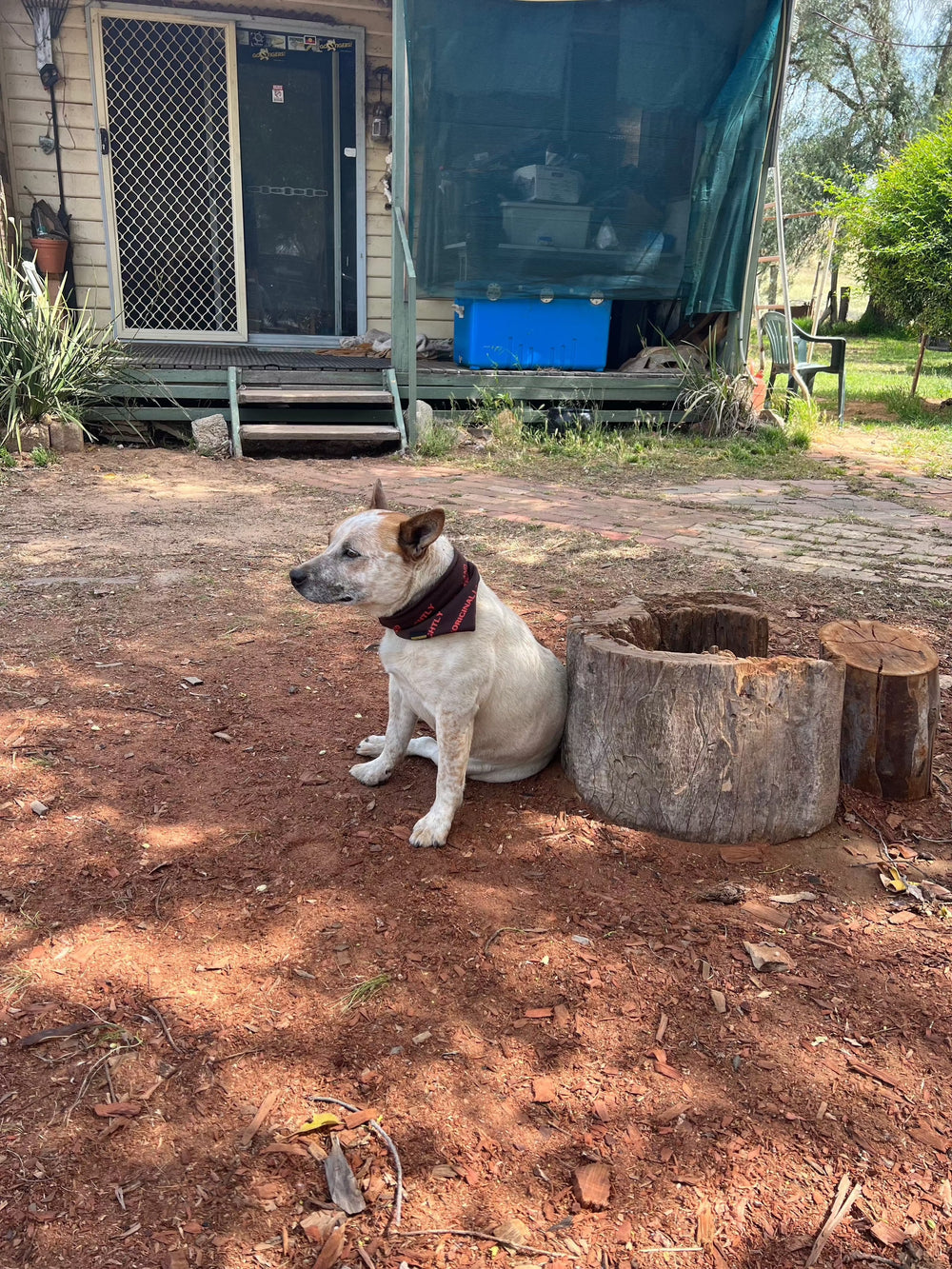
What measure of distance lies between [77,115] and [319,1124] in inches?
401

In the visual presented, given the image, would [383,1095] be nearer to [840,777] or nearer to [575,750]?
[575,750]

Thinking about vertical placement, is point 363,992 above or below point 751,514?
below

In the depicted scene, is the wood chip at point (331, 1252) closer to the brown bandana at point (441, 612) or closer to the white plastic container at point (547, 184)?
the brown bandana at point (441, 612)

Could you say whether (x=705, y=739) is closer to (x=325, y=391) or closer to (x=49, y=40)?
(x=325, y=391)

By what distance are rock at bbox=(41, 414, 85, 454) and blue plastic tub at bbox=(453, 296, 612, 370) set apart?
11.6 ft

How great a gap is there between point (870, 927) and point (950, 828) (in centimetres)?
59

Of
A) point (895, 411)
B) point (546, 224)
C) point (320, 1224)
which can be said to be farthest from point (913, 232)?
point (320, 1224)

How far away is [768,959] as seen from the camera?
7.00 feet

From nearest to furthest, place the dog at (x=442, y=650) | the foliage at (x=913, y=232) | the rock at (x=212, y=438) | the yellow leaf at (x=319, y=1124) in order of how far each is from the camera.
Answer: the yellow leaf at (x=319, y=1124) < the dog at (x=442, y=650) < the rock at (x=212, y=438) < the foliage at (x=913, y=232)

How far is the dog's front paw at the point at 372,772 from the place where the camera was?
2.87 meters

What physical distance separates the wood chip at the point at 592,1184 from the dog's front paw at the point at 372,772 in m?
1.41

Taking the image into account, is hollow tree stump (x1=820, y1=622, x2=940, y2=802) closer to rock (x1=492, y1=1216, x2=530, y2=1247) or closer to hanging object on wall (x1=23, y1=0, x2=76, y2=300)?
rock (x1=492, y1=1216, x2=530, y2=1247)

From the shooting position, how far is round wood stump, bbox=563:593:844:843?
8.05 feet

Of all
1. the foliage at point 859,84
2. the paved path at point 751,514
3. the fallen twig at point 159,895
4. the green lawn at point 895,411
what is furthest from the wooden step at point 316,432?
the foliage at point 859,84
